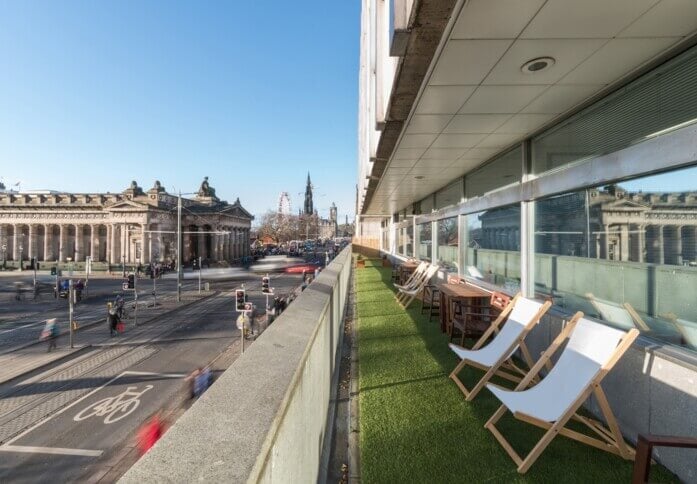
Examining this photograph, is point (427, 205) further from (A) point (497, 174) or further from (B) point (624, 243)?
(B) point (624, 243)

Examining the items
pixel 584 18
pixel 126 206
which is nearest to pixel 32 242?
pixel 126 206

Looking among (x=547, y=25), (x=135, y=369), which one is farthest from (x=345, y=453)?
(x=135, y=369)

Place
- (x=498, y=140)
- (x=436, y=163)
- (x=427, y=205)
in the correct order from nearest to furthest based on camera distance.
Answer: (x=498, y=140) < (x=436, y=163) < (x=427, y=205)

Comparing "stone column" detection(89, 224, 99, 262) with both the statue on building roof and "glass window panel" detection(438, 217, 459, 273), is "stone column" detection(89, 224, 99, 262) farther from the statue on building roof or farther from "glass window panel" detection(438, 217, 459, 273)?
"glass window panel" detection(438, 217, 459, 273)

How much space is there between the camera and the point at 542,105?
4.48m

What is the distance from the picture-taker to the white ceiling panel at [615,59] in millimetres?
2998

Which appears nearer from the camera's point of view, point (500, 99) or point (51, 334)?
point (500, 99)

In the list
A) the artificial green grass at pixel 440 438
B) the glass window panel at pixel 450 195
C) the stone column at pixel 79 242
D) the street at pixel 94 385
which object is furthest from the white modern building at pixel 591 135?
the stone column at pixel 79 242

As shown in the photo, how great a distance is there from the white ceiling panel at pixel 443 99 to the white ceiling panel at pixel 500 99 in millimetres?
99

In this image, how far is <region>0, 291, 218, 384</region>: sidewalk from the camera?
15.0m

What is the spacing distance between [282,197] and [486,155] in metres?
192

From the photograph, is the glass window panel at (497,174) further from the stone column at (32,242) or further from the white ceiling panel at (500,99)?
the stone column at (32,242)

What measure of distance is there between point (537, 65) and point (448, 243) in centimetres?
885

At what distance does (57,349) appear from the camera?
17.9m
